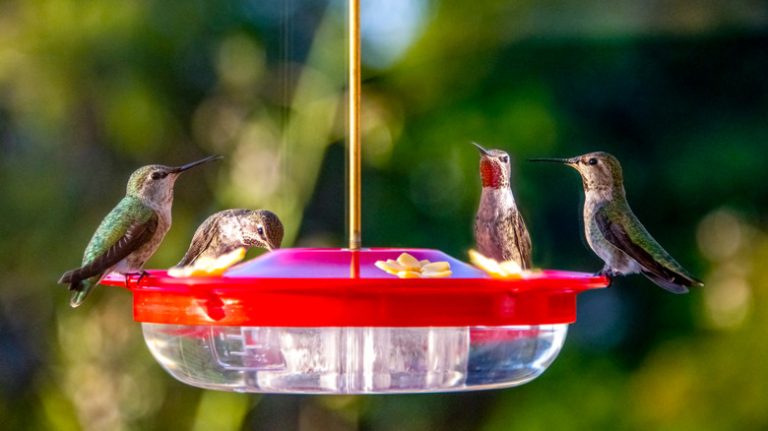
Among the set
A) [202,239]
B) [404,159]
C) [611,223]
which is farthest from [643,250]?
[404,159]

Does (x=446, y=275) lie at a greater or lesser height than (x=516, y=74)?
lesser

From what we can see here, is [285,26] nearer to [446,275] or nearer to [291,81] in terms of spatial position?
[291,81]

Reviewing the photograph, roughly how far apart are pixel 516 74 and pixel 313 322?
132 inches

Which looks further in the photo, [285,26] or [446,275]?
[285,26]

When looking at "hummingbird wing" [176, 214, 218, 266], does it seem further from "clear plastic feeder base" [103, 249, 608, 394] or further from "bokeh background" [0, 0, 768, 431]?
"bokeh background" [0, 0, 768, 431]

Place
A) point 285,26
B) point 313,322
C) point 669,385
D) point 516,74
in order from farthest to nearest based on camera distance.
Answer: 1. point 285,26
2. point 516,74
3. point 669,385
4. point 313,322

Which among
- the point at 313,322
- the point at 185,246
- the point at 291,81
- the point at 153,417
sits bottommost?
the point at 153,417

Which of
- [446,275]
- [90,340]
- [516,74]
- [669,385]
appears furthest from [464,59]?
[446,275]

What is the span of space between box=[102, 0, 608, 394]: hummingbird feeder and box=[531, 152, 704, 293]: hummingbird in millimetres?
359

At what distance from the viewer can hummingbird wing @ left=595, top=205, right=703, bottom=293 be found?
2.25m

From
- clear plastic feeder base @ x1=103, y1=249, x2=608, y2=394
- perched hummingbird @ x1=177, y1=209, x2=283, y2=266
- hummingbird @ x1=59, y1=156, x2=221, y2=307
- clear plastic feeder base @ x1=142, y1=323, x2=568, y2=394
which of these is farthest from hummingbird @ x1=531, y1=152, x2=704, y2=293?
hummingbird @ x1=59, y1=156, x2=221, y2=307

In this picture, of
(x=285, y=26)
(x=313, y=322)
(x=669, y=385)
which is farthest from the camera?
(x=285, y=26)

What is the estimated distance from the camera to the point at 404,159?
189 inches

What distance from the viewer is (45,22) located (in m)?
5.09
